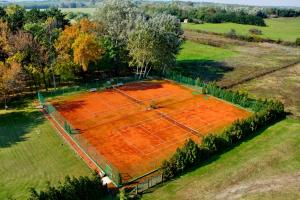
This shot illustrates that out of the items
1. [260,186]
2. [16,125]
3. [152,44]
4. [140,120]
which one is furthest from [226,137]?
[16,125]

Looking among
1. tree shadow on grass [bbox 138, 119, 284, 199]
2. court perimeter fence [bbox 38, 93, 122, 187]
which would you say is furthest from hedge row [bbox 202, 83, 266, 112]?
court perimeter fence [bbox 38, 93, 122, 187]

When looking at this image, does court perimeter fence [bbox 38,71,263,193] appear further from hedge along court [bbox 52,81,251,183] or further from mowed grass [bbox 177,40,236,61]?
mowed grass [bbox 177,40,236,61]

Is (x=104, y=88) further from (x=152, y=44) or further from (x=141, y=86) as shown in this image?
(x=152, y=44)

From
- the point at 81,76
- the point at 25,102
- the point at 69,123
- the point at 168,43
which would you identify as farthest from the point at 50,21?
the point at 69,123

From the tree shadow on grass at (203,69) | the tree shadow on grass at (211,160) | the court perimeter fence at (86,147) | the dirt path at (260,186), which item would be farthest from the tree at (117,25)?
the dirt path at (260,186)

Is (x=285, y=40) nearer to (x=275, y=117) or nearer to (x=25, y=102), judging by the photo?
(x=275, y=117)

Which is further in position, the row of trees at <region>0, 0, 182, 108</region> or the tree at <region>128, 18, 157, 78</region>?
the tree at <region>128, 18, 157, 78</region>
